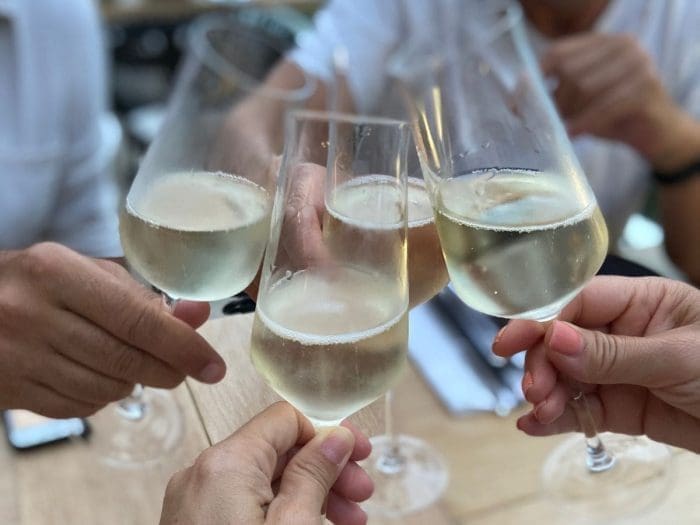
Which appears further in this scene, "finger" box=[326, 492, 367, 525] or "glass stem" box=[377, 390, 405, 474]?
"glass stem" box=[377, 390, 405, 474]

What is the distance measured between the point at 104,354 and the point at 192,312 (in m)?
0.07

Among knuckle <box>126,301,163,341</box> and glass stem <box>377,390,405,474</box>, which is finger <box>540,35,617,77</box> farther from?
A: knuckle <box>126,301,163,341</box>

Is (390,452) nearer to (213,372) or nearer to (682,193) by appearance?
(213,372)

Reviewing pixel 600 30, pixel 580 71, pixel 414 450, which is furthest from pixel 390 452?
pixel 600 30

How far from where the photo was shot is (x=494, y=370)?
2.34 ft

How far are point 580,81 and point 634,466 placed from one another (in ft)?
1.63

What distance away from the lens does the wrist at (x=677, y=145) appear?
0.99 metres

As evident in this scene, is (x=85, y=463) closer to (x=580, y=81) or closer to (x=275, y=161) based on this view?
(x=275, y=161)

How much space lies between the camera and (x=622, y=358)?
0.50 metres

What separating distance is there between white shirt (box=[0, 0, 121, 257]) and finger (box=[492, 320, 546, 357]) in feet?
1.85

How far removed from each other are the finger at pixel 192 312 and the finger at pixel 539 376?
24 cm

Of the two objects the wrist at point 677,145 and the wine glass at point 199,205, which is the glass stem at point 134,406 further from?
the wrist at point 677,145

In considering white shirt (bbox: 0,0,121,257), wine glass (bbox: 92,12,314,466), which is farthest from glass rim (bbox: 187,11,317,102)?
wine glass (bbox: 92,12,314,466)

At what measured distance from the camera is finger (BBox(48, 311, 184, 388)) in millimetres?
571
